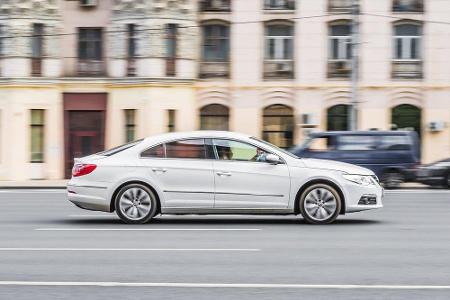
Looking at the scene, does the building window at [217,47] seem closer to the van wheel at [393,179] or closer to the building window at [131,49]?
the building window at [131,49]

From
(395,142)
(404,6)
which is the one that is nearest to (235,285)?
(395,142)

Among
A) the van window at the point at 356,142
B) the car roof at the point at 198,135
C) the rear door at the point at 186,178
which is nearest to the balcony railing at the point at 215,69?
the van window at the point at 356,142

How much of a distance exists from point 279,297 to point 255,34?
105 ft

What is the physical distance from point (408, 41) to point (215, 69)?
745cm

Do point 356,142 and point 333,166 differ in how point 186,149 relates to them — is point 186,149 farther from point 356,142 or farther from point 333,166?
point 356,142

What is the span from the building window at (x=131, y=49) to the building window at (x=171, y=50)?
4.19 feet

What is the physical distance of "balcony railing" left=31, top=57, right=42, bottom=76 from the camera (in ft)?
131

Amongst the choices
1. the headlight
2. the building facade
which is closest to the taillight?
the headlight

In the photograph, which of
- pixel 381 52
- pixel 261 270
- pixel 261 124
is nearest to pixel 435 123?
pixel 381 52

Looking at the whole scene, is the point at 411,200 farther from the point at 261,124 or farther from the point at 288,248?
the point at 261,124

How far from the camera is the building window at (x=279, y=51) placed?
131ft

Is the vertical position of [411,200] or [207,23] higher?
[207,23]

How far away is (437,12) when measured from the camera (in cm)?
3925

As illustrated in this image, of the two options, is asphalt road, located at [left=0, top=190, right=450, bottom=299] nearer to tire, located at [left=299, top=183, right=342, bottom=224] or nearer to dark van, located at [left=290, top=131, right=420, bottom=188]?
tire, located at [left=299, top=183, right=342, bottom=224]
